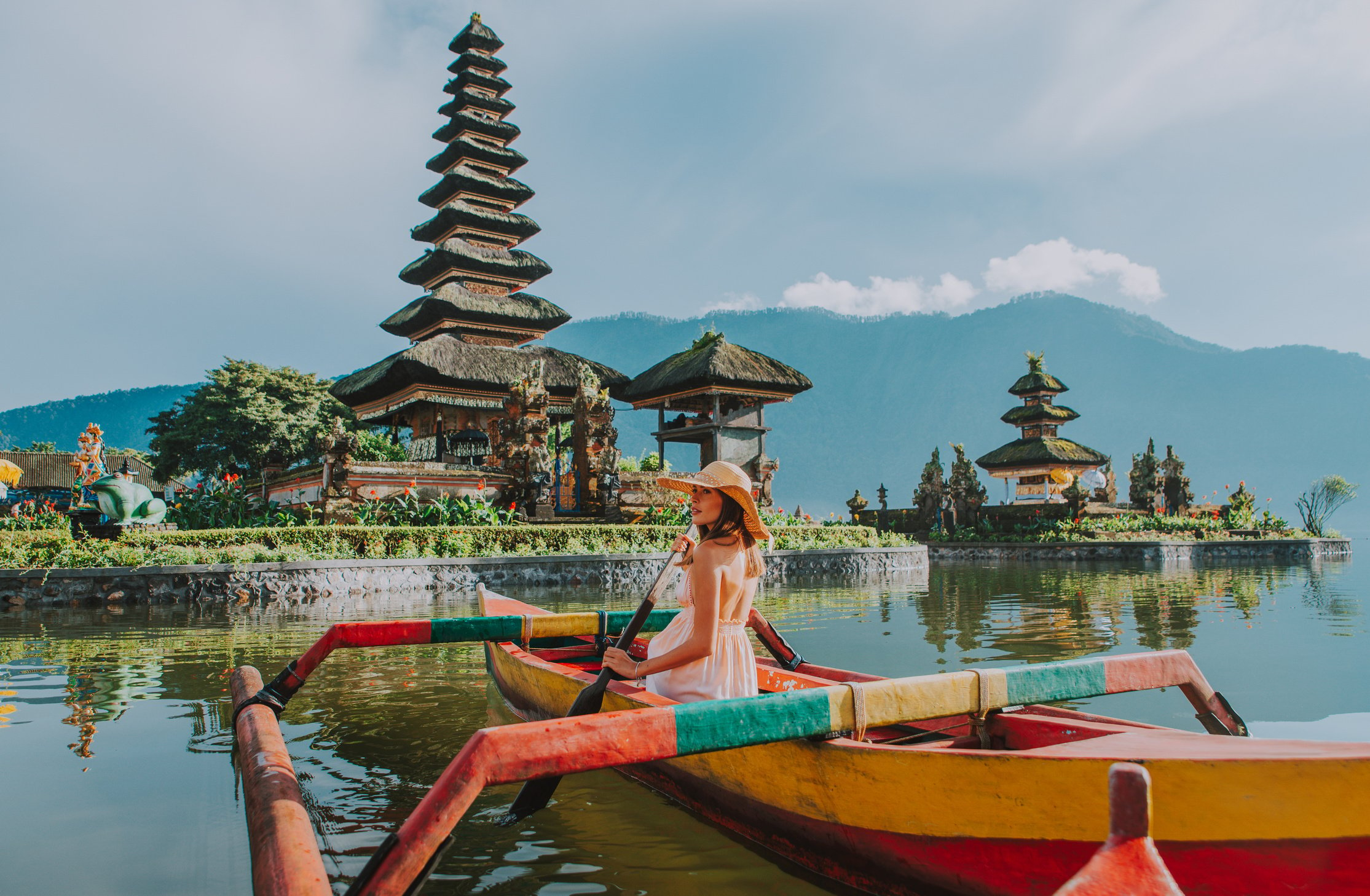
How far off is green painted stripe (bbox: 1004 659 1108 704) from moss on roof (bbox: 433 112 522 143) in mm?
35535

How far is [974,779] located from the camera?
2.63 meters

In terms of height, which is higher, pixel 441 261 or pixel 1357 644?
pixel 441 261

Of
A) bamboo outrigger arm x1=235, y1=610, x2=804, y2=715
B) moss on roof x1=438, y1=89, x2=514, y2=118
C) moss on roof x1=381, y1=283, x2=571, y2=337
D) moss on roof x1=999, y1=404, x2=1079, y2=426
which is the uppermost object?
moss on roof x1=438, y1=89, x2=514, y2=118

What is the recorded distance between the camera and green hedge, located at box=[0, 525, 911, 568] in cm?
1322

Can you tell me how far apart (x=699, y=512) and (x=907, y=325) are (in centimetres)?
17044

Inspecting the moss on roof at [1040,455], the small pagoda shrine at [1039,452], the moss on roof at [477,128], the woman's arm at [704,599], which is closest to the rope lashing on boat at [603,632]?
the woman's arm at [704,599]

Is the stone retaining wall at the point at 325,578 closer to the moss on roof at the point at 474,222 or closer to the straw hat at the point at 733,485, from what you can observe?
the straw hat at the point at 733,485

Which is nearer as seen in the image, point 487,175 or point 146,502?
point 146,502

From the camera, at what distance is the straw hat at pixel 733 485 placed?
3.62 metres

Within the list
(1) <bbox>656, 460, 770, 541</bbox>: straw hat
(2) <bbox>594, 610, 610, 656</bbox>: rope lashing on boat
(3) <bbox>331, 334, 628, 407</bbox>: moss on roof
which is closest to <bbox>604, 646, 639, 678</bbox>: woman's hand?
(1) <bbox>656, 460, 770, 541</bbox>: straw hat

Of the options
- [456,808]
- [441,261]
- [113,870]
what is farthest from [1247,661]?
[441,261]

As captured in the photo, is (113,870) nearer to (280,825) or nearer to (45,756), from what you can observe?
(280,825)

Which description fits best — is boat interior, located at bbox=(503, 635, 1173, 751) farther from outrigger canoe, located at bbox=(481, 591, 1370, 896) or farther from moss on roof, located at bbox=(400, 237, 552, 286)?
moss on roof, located at bbox=(400, 237, 552, 286)

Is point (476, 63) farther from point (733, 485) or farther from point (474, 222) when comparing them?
point (733, 485)
